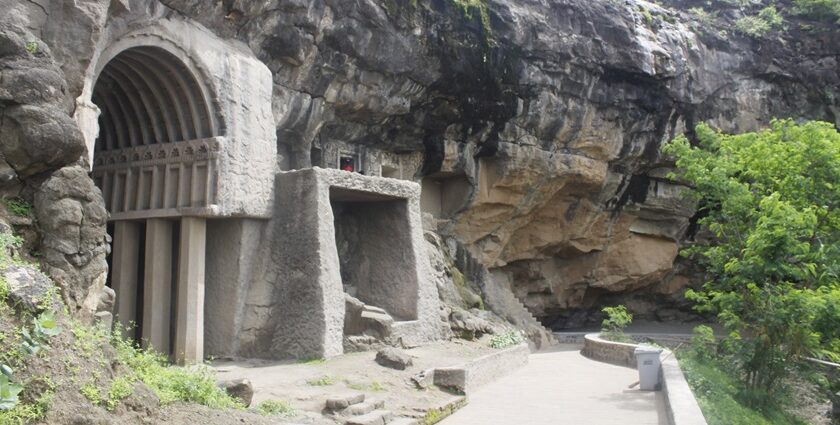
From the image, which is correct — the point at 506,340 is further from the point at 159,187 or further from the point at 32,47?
the point at 32,47

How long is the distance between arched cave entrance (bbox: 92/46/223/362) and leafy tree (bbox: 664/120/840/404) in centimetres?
907

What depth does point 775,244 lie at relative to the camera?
482 inches

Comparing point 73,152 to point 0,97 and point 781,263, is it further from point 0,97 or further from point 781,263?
point 781,263

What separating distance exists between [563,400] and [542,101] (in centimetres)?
1240

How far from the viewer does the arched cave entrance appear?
12523 mm

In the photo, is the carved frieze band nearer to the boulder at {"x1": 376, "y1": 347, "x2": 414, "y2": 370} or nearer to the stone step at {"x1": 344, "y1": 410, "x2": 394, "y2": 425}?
the boulder at {"x1": 376, "y1": 347, "x2": 414, "y2": 370}

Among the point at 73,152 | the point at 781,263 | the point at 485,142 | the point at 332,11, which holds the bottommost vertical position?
the point at 781,263

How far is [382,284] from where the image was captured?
600 inches

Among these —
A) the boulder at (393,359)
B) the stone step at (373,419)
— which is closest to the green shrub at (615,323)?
the boulder at (393,359)

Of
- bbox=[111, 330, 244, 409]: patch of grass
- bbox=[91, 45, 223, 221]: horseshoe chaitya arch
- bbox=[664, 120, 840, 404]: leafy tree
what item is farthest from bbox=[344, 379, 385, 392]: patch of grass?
bbox=[664, 120, 840, 404]: leafy tree

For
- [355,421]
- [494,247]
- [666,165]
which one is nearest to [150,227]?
[355,421]

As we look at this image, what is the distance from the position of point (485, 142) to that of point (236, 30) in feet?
33.4

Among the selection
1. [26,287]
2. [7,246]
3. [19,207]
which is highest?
[19,207]

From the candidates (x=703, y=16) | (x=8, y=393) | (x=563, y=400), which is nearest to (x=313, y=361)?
→ (x=563, y=400)
